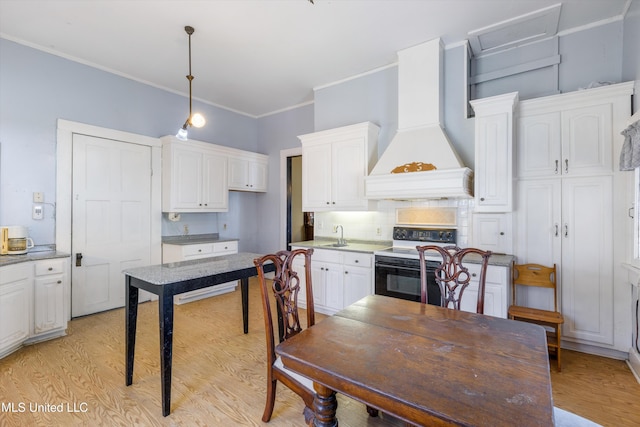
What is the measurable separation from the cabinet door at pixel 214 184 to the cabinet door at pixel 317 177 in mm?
1540

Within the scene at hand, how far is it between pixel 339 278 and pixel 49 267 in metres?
3.05

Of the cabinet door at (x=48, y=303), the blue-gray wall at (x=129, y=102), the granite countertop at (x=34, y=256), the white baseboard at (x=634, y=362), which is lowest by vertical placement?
the white baseboard at (x=634, y=362)

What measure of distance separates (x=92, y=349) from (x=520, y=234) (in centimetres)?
433

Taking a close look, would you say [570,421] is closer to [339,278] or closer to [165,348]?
[165,348]

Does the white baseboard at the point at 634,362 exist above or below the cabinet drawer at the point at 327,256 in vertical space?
below

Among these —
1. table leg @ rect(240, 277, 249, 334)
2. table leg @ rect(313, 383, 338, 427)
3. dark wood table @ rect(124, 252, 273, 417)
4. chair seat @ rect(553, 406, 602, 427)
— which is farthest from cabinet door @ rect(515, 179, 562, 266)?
table leg @ rect(240, 277, 249, 334)

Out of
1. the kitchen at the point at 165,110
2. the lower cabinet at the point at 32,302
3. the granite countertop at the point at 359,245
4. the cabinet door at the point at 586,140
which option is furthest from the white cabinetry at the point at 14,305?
the cabinet door at the point at 586,140

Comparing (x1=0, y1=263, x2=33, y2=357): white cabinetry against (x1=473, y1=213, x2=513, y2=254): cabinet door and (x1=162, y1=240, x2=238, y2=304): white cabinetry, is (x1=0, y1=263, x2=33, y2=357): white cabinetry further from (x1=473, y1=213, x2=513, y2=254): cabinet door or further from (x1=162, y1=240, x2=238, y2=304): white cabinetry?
(x1=473, y1=213, x2=513, y2=254): cabinet door

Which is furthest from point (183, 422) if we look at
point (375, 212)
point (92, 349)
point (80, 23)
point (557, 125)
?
point (557, 125)

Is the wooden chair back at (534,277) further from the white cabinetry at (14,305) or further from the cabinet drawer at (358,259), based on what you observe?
the white cabinetry at (14,305)

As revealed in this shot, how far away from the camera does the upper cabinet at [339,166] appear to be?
3717mm

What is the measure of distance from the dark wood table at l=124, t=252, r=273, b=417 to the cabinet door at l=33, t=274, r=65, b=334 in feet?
4.83

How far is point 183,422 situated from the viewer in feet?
6.23

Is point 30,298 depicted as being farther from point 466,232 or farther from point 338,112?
point 466,232
